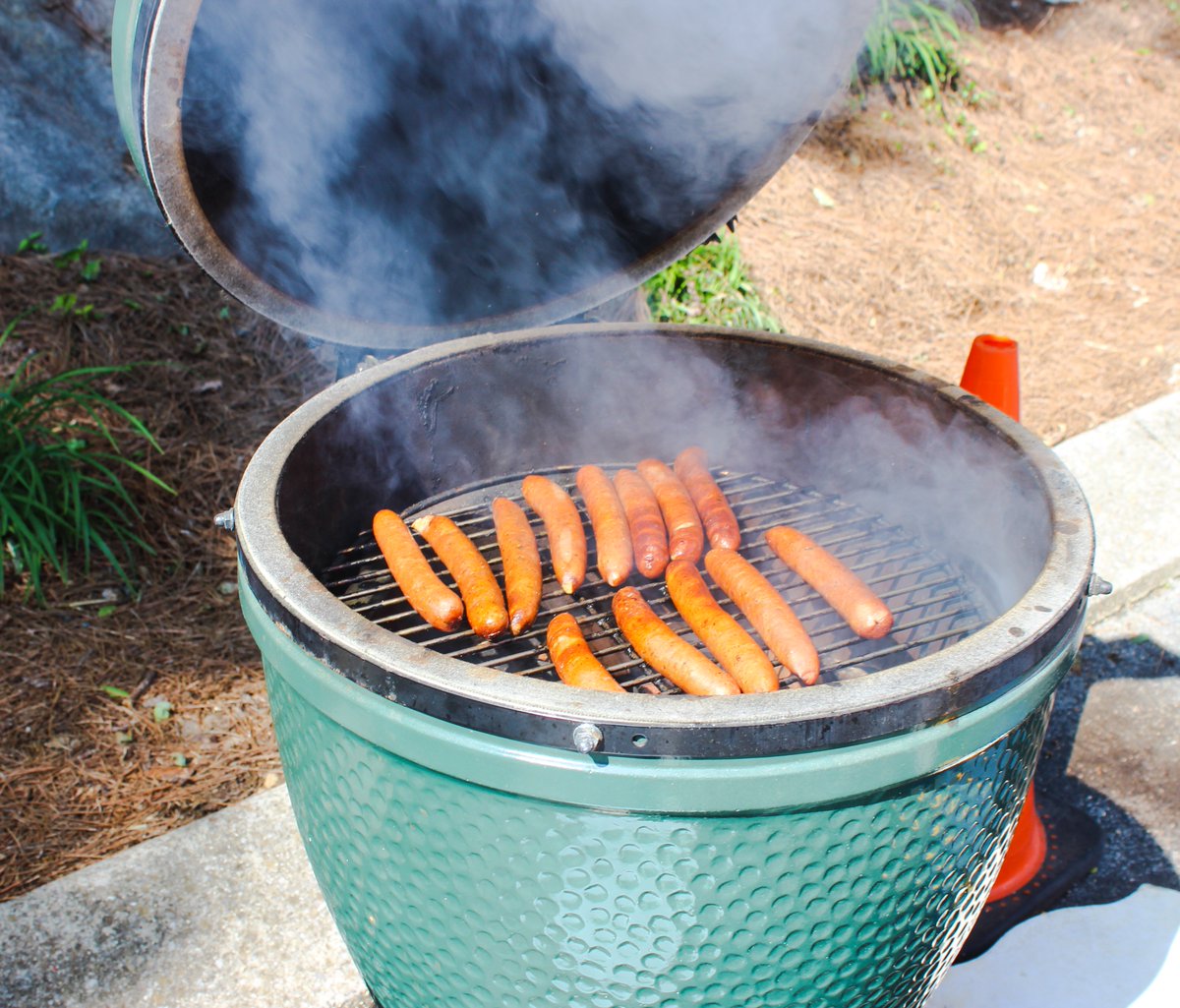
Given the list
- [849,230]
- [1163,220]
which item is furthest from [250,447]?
[1163,220]

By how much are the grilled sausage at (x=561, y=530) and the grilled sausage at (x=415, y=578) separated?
258 mm

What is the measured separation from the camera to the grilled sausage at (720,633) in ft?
5.93

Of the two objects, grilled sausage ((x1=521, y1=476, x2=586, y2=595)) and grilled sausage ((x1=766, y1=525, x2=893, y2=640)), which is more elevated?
grilled sausage ((x1=766, y1=525, x2=893, y2=640))

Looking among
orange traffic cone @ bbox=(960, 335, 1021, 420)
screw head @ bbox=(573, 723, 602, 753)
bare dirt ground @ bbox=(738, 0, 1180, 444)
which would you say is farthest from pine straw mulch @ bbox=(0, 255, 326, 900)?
bare dirt ground @ bbox=(738, 0, 1180, 444)

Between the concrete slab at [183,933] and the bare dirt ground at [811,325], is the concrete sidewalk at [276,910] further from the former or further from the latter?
the bare dirt ground at [811,325]

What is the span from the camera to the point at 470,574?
217 cm

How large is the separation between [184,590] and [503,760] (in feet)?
9.19

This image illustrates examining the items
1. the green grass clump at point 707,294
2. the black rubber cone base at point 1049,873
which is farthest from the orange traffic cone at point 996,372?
the green grass clump at point 707,294

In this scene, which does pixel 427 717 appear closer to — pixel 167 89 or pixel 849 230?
pixel 167 89

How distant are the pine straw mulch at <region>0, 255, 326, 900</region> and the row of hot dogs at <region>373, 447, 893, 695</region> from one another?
55.2 inches

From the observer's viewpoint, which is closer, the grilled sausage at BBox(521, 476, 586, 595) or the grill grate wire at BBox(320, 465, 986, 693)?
the grill grate wire at BBox(320, 465, 986, 693)

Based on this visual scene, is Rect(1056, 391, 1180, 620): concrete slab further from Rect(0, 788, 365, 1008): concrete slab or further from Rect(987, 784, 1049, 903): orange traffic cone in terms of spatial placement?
Rect(0, 788, 365, 1008): concrete slab

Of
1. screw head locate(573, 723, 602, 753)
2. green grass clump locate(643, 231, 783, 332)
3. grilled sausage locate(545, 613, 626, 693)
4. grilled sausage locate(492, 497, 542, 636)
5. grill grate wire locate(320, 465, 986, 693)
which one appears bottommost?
green grass clump locate(643, 231, 783, 332)

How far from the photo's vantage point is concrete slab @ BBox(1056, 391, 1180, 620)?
13.4ft
